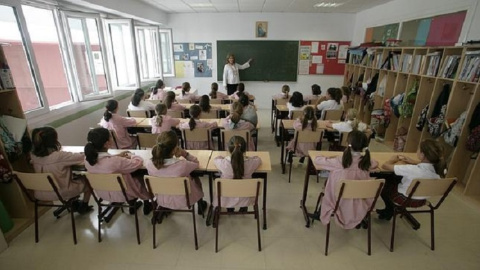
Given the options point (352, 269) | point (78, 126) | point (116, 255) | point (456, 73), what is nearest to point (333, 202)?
point (352, 269)

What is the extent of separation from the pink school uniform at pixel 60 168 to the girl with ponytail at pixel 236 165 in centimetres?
151

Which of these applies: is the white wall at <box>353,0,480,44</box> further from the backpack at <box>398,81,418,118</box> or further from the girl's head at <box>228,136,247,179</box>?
the girl's head at <box>228,136,247,179</box>

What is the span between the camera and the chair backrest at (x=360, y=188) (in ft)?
6.64

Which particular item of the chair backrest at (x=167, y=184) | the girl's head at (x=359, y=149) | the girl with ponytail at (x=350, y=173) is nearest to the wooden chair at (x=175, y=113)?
the chair backrest at (x=167, y=184)

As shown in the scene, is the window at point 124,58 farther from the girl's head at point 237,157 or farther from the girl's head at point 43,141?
the girl's head at point 237,157

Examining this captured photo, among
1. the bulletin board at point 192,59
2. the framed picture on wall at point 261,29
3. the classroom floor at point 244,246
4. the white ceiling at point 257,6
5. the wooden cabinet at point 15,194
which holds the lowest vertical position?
the classroom floor at point 244,246

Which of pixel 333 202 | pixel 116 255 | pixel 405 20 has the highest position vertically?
pixel 405 20

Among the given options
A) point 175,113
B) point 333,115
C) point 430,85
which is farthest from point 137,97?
point 430,85

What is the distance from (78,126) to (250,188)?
3.68 meters

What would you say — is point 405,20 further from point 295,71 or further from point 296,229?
point 296,229

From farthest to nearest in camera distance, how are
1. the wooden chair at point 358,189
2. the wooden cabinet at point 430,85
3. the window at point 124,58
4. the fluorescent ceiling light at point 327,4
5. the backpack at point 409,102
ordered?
the window at point 124,58
the fluorescent ceiling light at point 327,4
the backpack at point 409,102
the wooden cabinet at point 430,85
the wooden chair at point 358,189

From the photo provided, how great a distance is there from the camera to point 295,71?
7750 mm

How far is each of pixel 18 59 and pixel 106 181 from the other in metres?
2.87

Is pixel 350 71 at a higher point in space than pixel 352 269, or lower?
higher
